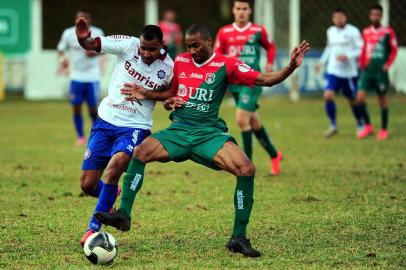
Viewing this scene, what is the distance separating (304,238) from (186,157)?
1364 millimetres

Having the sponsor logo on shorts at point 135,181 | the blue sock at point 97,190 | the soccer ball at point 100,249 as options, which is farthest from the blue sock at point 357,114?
the soccer ball at point 100,249

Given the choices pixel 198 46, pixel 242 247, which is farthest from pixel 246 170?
pixel 198 46

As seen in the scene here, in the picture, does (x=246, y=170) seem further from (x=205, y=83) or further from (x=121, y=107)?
(x=121, y=107)

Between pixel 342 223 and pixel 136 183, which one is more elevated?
pixel 136 183

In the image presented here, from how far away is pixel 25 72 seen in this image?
109 feet

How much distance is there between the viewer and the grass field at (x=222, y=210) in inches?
310

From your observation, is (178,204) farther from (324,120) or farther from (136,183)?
(324,120)

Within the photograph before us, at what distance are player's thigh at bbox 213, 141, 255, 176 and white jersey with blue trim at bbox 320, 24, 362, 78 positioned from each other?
11926mm

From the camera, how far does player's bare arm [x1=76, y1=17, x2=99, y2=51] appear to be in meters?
8.66

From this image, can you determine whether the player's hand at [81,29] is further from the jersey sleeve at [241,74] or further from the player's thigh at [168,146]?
the jersey sleeve at [241,74]

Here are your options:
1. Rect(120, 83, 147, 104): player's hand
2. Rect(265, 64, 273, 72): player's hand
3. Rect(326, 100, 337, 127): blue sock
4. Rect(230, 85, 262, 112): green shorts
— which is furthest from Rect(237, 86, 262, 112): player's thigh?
Rect(326, 100, 337, 127): blue sock

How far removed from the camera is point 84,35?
8.70 meters

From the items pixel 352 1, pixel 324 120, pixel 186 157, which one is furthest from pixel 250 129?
pixel 352 1

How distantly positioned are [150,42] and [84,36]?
68 centimetres
